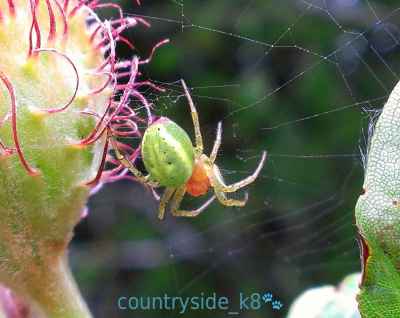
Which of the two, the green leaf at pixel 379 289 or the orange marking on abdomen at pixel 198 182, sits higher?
the green leaf at pixel 379 289

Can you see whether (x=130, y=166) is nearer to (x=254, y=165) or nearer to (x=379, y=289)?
(x=379, y=289)

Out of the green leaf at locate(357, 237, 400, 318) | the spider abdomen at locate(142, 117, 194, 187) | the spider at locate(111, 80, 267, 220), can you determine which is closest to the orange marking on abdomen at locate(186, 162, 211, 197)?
the spider at locate(111, 80, 267, 220)

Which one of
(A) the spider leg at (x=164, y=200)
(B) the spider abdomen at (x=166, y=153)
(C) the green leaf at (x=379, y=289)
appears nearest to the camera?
(C) the green leaf at (x=379, y=289)

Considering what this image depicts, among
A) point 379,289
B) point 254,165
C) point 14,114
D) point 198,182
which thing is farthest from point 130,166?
point 254,165

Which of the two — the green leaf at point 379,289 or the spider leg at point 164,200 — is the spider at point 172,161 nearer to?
the spider leg at point 164,200

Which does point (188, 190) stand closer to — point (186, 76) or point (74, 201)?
A: point (74, 201)

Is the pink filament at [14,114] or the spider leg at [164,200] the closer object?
the pink filament at [14,114]

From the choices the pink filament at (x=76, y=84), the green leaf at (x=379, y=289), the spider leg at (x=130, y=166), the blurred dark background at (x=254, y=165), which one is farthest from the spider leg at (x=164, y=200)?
the blurred dark background at (x=254, y=165)
